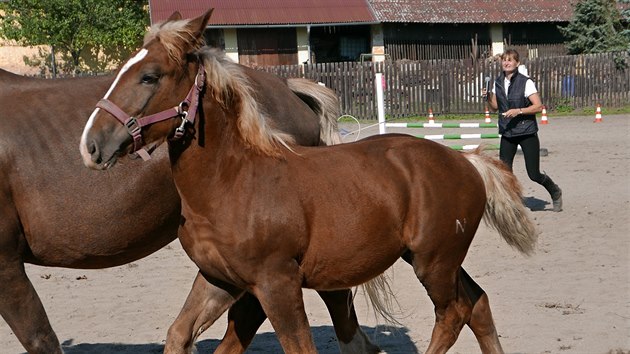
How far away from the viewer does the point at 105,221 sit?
5.10 m

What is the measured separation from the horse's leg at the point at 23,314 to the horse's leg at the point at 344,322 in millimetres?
1614

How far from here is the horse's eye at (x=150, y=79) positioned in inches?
159

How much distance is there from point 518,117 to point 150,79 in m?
7.02

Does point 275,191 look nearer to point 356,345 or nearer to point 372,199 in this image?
point 372,199

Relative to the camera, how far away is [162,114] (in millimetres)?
4086

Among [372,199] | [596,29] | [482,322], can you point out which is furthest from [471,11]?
[372,199]

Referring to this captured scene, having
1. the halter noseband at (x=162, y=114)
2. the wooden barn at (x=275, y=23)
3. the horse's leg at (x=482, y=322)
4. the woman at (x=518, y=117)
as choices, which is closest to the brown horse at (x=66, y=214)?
the horse's leg at (x=482, y=322)

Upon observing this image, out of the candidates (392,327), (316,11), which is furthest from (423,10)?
(392,327)

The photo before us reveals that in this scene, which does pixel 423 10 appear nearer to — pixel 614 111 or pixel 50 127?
pixel 614 111

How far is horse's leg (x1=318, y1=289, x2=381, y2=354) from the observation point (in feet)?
18.0

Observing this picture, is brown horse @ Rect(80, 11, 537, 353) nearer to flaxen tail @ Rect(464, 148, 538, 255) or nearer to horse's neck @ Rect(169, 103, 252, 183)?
horse's neck @ Rect(169, 103, 252, 183)

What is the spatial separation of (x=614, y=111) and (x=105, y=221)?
21732 mm

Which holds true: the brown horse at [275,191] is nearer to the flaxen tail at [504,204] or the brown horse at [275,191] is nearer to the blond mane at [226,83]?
the blond mane at [226,83]

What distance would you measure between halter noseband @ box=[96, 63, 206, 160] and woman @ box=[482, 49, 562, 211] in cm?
654
